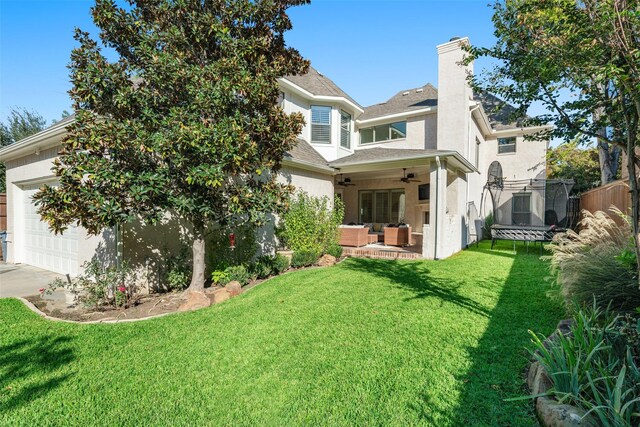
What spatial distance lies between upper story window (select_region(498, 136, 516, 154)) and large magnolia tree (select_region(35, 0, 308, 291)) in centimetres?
1713

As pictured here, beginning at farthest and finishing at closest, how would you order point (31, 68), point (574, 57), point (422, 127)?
point (422, 127) < point (31, 68) < point (574, 57)

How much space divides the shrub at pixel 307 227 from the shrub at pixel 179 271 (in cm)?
298

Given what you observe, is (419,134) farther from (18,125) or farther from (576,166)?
(18,125)

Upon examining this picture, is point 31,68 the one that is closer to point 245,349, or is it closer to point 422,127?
point 245,349

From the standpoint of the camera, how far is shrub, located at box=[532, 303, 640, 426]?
2.19 metres

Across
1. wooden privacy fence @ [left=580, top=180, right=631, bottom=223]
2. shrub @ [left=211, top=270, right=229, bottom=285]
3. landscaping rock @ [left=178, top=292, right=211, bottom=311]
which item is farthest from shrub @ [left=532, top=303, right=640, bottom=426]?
shrub @ [left=211, top=270, right=229, bottom=285]

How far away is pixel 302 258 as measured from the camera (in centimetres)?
965

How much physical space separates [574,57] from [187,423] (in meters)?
5.38

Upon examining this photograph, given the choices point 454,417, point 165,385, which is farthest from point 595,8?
point 165,385

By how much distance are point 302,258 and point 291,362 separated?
586 cm

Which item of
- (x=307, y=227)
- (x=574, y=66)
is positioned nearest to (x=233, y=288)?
(x=307, y=227)

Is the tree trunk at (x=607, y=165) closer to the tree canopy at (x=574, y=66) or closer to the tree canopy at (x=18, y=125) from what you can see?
the tree canopy at (x=574, y=66)

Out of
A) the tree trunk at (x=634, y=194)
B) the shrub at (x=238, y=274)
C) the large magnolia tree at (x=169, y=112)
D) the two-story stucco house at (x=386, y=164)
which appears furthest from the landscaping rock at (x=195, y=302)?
the tree trunk at (x=634, y=194)

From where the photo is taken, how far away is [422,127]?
48.8 feet
